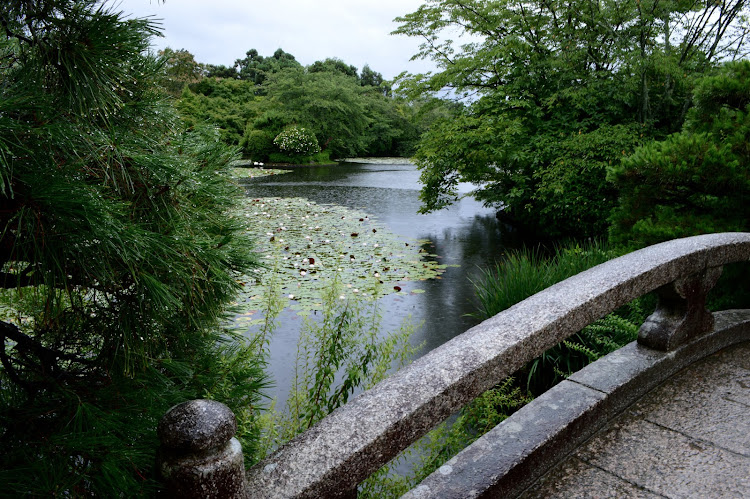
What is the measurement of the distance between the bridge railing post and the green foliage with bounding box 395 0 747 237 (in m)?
6.91

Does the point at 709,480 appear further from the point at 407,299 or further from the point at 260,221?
the point at 260,221

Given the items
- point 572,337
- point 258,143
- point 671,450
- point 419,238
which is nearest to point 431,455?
point 671,450

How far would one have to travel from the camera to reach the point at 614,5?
7.20m

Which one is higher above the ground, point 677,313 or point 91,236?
point 91,236

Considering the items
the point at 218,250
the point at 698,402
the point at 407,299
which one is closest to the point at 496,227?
the point at 407,299

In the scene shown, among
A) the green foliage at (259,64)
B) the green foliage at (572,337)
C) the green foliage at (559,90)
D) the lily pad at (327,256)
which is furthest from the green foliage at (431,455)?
the green foliage at (259,64)

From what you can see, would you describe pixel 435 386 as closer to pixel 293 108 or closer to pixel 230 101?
pixel 293 108

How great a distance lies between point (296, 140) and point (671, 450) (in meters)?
27.0

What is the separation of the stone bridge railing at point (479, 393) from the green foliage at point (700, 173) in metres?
0.93

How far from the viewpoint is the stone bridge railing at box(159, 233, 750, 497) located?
89 cm

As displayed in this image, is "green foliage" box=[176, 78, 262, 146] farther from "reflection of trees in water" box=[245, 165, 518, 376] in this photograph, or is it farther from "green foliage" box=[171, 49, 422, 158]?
"reflection of trees in water" box=[245, 165, 518, 376]

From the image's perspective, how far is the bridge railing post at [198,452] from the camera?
0.87 m

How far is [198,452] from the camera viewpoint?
0.88 meters

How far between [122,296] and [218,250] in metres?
0.25
